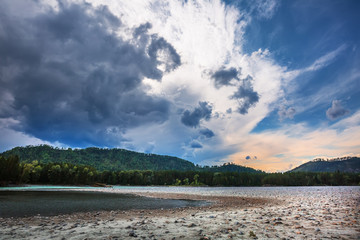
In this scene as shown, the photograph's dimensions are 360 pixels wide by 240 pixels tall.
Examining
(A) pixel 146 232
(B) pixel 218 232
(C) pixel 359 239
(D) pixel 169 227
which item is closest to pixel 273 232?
(B) pixel 218 232

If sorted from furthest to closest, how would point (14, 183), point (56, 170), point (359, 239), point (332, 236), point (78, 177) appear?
point (78, 177), point (56, 170), point (14, 183), point (332, 236), point (359, 239)

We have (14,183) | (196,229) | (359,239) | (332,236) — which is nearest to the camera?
(359,239)

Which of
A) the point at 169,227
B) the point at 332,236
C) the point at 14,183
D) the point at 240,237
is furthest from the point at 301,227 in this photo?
the point at 14,183

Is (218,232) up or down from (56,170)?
down

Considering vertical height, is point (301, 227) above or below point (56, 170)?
below

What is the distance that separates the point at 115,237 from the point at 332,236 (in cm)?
1224

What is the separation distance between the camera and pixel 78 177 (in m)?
160

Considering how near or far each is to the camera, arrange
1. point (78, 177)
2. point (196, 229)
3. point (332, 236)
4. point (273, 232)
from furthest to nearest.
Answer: point (78, 177)
point (196, 229)
point (273, 232)
point (332, 236)

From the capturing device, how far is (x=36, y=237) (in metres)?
11.7

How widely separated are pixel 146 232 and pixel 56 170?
166607 millimetres

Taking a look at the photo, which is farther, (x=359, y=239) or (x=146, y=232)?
(x=146, y=232)

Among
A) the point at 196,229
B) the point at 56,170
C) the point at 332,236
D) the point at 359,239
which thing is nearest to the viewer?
the point at 359,239

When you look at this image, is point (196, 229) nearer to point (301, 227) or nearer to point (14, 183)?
point (301, 227)

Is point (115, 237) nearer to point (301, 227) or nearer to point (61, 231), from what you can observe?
point (61, 231)
